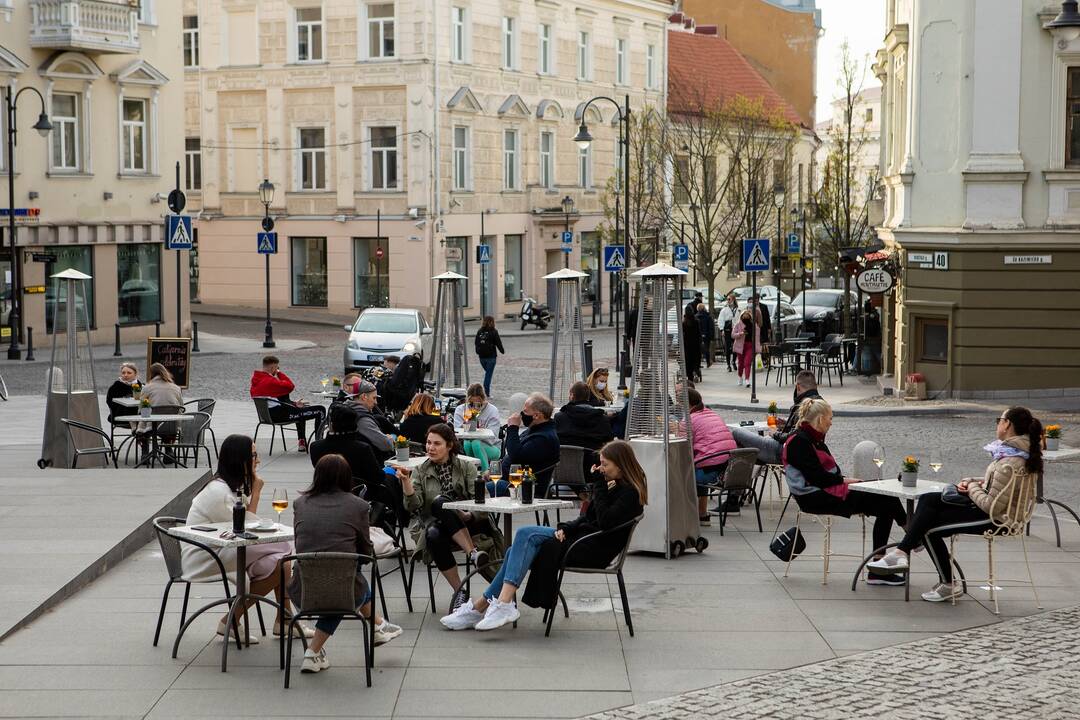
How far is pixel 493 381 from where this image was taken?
31750 millimetres

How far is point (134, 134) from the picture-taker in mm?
39812

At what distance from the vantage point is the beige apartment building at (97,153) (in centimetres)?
3638

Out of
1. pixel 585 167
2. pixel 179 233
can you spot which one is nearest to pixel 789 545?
pixel 179 233

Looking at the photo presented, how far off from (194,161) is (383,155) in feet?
25.0

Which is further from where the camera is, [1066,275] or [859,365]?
[859,365]

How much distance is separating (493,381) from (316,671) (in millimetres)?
22725

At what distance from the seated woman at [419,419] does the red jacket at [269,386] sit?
5.22m

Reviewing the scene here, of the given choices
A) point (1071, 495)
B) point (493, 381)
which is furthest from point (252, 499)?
point (493, 381)

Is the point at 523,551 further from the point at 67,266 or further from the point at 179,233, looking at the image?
the point at 67,266

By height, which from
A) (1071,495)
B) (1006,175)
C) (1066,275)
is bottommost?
(1071,495)

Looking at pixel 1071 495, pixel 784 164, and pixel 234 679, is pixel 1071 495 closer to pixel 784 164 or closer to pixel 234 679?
pixel 234 679

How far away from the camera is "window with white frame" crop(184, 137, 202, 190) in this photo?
52531 mm

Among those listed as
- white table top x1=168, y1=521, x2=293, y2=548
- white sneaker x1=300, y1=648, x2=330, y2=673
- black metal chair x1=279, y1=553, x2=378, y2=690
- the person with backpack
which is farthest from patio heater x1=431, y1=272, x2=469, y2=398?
black metal chair x1=279, y1=553, x2=378, y2=690

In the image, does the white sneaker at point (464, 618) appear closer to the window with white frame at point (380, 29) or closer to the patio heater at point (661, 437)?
the patio heater at point (661, 437)
